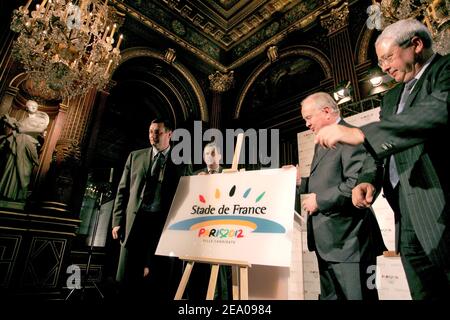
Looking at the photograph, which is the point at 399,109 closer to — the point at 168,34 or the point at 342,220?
the point at 342,220

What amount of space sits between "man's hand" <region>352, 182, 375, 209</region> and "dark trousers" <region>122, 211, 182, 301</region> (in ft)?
5.78

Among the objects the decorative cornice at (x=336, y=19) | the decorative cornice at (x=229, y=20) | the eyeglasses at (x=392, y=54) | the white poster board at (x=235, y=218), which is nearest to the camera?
the eyeglasses at (x=392, y=54)

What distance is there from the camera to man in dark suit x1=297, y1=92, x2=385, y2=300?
1.42 meters

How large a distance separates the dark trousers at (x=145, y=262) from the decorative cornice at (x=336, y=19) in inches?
214

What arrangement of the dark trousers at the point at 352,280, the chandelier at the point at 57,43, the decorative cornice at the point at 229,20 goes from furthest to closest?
the decorative cornice at the point at 229,20 → the chandelier at the point at 57,43 → the dark trousers at the point at 352,280

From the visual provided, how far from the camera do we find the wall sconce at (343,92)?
4.41 meters

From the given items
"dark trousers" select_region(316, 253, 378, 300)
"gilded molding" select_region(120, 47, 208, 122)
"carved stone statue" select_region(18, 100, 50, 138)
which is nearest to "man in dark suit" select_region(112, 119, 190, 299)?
"dark trousers" select_region(316, 253, 378, 300)

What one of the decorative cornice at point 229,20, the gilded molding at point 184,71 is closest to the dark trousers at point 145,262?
the gilded molding at point 184,71

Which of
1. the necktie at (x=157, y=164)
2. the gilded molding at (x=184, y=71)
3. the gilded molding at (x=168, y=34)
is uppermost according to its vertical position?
the gilded molding at (x=168, y=34)

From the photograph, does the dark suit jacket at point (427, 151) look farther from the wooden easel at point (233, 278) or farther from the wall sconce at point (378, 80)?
the wall sconce at point (378, 80)
